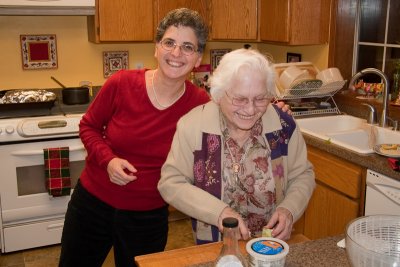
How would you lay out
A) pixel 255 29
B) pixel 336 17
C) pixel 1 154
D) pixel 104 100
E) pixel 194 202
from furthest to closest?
pixel 255 29 → pixel 336 17 → pixel 1 154 → pixel 104 100 → pixel 194 202

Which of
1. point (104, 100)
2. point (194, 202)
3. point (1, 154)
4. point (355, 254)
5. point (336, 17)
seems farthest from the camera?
point (336, 17)

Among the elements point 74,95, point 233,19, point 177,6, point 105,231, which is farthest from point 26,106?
point 233,19

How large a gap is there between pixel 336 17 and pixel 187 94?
1.69m

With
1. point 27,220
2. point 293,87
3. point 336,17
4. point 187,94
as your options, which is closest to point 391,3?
point 336,17

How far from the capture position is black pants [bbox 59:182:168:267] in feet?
5.80

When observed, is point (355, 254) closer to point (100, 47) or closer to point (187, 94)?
point (187, 94)

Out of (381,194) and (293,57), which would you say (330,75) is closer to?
(293,57)

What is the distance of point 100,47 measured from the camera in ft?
11.3

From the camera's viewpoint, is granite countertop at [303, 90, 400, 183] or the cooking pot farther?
the cooking pot

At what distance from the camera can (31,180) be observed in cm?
288

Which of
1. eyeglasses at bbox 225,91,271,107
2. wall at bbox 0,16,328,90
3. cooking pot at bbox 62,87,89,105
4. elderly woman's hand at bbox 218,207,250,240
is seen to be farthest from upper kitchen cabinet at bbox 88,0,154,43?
elderly woman's hand at bbox 218,207,250,240

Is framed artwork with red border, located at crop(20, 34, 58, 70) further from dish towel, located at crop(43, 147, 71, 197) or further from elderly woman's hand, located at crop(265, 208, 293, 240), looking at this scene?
elderly woman's hand, located at crop(265, 208, 293, 240)

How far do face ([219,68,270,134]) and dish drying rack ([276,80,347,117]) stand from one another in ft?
4.95

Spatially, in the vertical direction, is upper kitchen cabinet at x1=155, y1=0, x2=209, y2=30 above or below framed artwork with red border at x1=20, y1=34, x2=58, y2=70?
above
